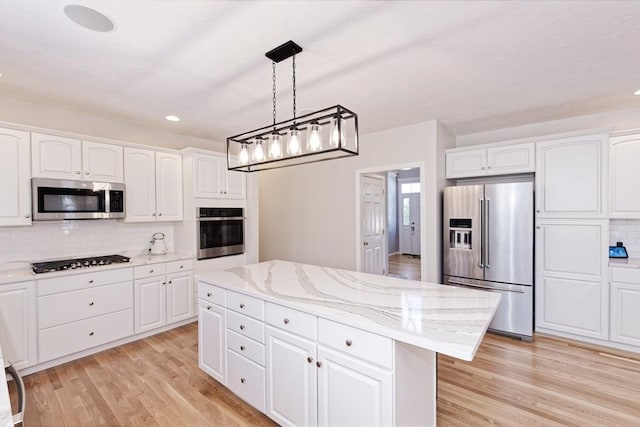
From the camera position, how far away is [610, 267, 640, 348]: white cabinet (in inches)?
118

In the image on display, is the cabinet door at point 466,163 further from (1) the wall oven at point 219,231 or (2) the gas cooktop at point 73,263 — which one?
(2) the gas cooktop at point 73,263

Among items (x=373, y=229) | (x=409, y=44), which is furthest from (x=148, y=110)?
(x=373, y=229)

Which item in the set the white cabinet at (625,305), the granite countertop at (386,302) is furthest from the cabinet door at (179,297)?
the white cabinet at (625,305)

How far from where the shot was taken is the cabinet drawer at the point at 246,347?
2012mm

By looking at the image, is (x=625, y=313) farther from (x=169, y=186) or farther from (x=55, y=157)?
(x=55, y=157)

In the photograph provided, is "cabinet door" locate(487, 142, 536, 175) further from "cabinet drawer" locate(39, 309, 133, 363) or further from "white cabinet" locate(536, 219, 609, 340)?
"cabinet drawer" locate(39, 309, 133, 363)

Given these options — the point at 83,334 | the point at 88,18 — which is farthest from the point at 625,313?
the point at 83,334

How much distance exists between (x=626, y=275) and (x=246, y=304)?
3.67 meters

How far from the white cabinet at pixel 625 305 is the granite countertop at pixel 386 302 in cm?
223

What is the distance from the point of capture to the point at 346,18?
1760mm

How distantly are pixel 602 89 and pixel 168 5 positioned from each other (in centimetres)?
361

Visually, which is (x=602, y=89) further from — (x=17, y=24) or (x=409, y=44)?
(x=17, y=24)

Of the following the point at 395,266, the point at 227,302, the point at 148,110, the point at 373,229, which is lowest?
the point at 395,266

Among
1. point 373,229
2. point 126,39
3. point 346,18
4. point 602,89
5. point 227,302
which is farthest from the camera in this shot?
point 373,229
